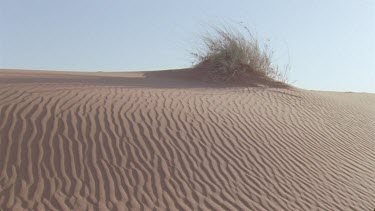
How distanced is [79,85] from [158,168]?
15.2ft

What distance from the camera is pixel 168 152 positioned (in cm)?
921

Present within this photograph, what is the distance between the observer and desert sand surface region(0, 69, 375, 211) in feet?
26.1

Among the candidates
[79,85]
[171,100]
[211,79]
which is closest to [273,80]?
[211,79]

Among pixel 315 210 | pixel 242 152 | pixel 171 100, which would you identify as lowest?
pixel 315 210

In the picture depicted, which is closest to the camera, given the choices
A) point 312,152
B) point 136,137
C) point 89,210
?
point 89,210

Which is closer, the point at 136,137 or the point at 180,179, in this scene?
the point at 180,179

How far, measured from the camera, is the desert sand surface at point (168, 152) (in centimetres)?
795

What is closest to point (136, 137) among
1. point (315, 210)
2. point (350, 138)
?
point (315, 210)

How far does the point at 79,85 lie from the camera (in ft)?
40.9

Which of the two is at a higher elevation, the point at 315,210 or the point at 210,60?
the point at 210,60

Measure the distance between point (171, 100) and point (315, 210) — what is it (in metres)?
4.54

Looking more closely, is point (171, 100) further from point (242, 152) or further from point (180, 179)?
point (180, 179)

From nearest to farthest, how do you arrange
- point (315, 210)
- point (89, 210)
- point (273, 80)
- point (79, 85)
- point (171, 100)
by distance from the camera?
point (89, 210)
point (315, 210)
point (171, 100)
point (79, 85)
point (273, 80)

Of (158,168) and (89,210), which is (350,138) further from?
(89,210)
